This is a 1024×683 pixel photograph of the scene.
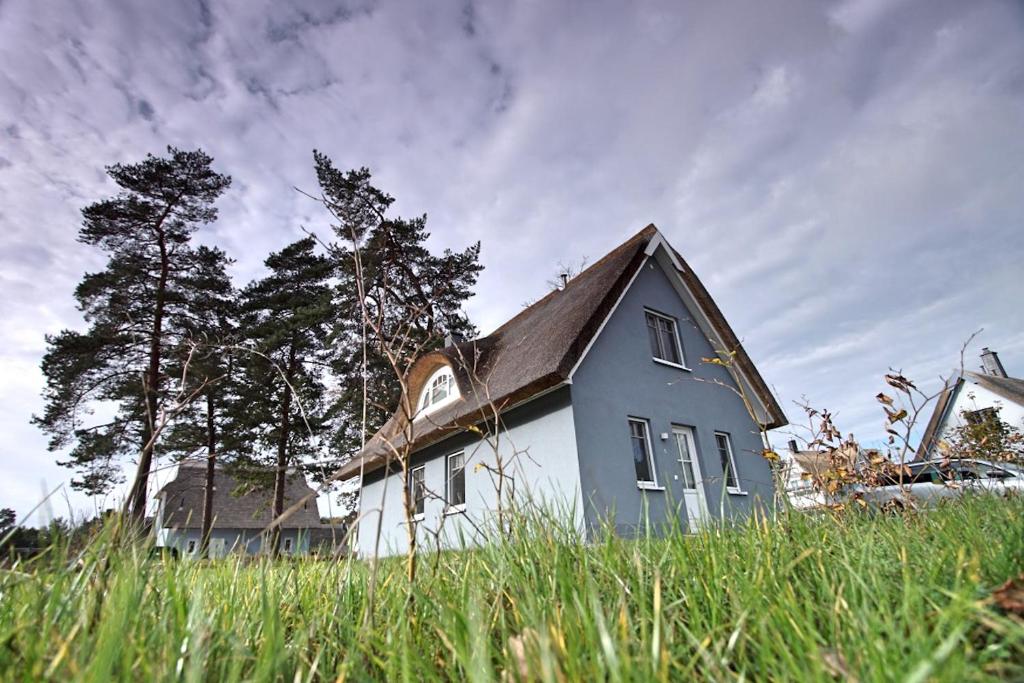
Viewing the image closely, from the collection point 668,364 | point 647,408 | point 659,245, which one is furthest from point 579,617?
point 659,245

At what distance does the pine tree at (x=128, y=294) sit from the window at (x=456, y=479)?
10076 mm

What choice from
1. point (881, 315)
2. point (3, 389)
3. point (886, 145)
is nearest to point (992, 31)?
point (886, 145)

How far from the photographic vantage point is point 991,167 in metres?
7.43

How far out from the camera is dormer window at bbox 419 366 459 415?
1215cm

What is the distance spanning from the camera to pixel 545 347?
9.46 meters

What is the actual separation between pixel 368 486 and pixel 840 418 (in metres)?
14.0

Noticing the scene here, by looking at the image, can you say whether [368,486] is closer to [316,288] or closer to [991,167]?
[316,288]

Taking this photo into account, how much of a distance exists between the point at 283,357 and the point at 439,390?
9846mm

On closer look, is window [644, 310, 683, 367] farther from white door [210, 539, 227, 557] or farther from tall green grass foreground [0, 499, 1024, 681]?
white door [210, 539, 227, 557]

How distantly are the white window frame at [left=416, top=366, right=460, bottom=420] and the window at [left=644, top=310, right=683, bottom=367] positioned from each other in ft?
16.7

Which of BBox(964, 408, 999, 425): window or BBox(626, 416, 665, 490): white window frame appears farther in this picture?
BBox(626, 416, 665, 490): white window frame

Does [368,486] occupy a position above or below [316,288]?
below

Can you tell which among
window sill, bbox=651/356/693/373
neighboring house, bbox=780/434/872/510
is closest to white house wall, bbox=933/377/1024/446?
window sill, bbox=651/356/693/373

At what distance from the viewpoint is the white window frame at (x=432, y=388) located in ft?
39.3
